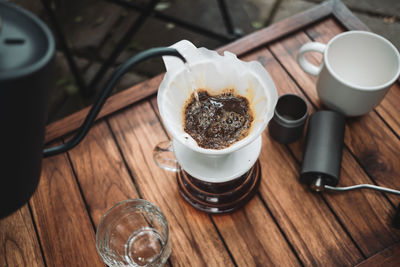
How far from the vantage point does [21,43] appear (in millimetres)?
341

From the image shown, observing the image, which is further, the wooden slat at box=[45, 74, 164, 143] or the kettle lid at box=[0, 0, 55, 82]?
the wooden slat at box=[45, 74, 164, 143]

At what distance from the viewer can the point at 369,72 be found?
99 centimetres

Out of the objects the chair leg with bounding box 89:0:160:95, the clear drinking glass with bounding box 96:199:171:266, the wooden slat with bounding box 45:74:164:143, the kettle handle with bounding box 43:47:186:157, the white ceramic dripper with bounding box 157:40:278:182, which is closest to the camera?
the kettle handle with bounding box 43:47:186:157

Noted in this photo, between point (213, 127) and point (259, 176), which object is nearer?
point (213, 127)

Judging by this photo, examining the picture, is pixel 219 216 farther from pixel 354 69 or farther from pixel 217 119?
pixel 354 69

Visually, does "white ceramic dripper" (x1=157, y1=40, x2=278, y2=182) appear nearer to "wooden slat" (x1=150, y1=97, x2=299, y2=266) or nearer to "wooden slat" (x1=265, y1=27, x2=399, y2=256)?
"wooden slat" (x1=150, y1=97, x2=299, y2=266)

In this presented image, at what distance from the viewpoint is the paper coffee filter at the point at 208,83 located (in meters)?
0.71

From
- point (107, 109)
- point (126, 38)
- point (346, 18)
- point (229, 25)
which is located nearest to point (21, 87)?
point (107, 109)

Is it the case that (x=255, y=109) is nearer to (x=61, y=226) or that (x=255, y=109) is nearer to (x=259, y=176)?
(x=259, y=176)

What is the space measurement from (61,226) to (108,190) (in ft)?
0.47

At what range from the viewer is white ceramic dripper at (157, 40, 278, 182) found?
2.33ft

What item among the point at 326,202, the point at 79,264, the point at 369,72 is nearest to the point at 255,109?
the point at 326,202

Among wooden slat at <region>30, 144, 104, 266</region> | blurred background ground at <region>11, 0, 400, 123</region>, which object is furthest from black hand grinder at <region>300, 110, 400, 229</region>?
blurred background ground at <region>11, 0, 400, 123</region>

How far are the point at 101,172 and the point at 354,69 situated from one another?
0.76m
